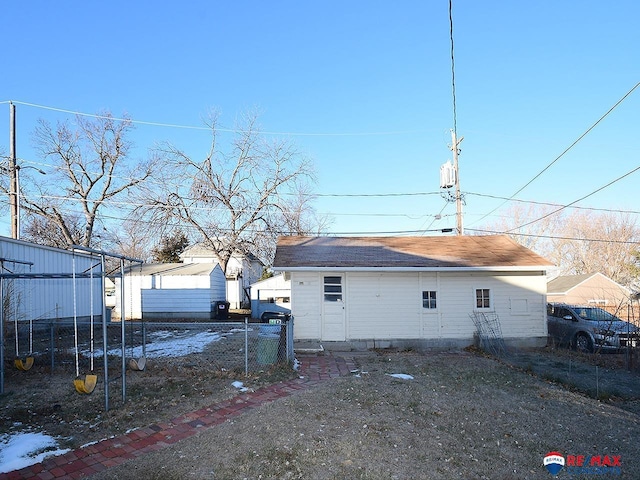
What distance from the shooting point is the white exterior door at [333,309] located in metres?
11.5

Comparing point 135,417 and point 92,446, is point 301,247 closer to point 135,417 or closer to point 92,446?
point 135,417

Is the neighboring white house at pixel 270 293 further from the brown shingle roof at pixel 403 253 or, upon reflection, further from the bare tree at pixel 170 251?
the bare tree at pixel 170 251

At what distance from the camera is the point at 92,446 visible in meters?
4.55

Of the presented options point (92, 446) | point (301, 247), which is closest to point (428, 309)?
point (301, 247)

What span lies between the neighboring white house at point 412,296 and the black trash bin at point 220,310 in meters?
12.1

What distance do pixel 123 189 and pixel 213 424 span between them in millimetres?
25451

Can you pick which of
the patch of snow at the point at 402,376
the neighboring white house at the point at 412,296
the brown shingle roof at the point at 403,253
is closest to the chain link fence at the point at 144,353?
the neighboring white house at the point at 412,296

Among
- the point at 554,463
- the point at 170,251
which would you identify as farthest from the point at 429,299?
the point at 170,251

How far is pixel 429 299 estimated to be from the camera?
12.0 meters

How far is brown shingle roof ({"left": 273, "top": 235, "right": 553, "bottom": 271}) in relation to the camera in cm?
1156

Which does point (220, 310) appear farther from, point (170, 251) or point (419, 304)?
point (419, 304)

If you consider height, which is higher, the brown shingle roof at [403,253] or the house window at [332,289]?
the brown shingle roof at [403,253]

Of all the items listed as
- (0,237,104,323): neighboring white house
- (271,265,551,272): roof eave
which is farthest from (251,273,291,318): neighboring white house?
(271,265,551,272): roof eave

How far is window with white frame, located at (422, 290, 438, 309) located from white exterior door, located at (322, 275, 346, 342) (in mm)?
2290
